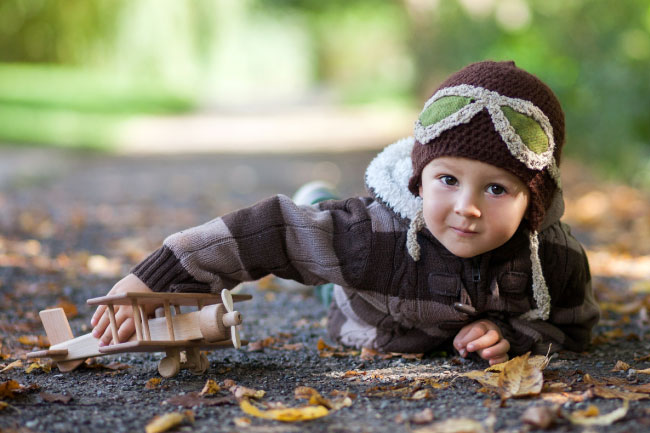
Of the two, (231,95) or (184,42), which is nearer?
(184,42)

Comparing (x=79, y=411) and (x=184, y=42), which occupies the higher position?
(x=184, y=42)

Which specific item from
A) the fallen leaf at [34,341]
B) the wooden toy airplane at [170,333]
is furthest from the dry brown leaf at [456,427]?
the fallen leaf at [34,341]

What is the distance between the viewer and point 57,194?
7.79 m

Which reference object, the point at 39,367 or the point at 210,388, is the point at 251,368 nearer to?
the point at 210,388

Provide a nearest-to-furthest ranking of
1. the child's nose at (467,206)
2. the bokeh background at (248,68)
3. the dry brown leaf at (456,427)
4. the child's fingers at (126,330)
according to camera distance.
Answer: the dry brown leaf at (456,427) < the child's nose at (467,206) < the child's fingers at (126,330) < the bokeh background at (248,68)

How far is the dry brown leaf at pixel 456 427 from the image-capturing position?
6.12 feet

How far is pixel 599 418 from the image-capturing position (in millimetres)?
1919

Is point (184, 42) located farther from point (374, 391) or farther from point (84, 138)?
point (374, 391)

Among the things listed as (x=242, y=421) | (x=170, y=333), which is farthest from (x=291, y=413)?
(x=170, y=333)

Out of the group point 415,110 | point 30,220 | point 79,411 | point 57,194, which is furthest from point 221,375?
point 415,110

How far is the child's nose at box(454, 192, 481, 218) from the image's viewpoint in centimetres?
226

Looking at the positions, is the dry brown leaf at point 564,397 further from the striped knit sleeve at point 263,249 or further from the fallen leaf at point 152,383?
the fallen leaf at point 152,383

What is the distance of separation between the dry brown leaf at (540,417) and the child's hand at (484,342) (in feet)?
1.90

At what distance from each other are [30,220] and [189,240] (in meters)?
3.94
